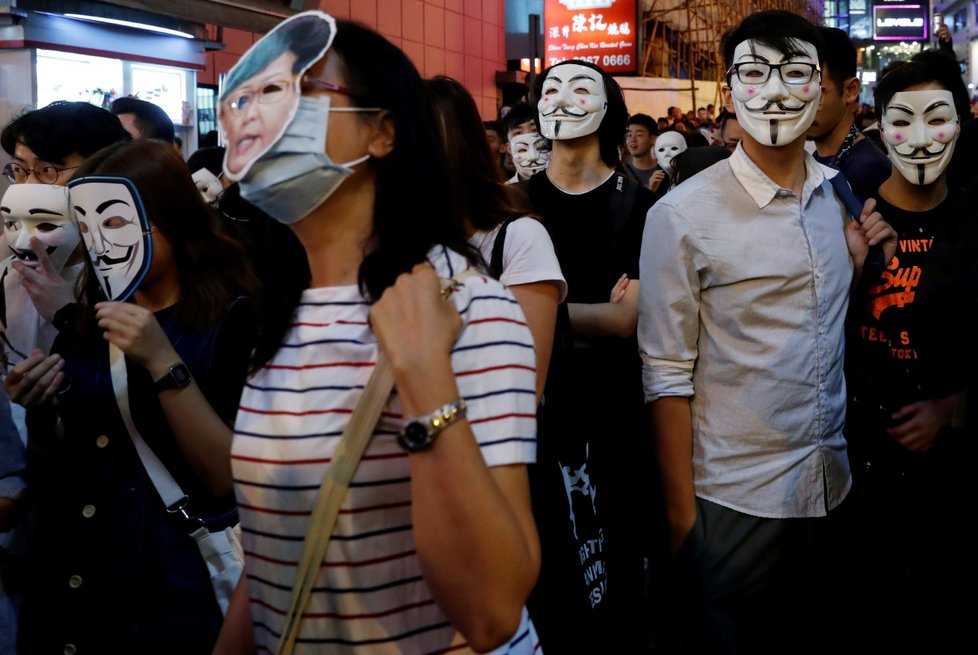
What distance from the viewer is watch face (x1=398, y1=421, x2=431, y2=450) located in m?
1.58

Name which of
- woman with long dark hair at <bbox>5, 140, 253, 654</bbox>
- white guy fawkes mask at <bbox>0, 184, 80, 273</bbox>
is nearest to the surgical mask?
woman with long dark hair at <bbox>5, 140, 253, 654</bbox>

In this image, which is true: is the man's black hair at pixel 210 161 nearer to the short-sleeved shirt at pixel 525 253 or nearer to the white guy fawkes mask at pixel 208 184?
the white guy fawkes mask at pixel 208 184

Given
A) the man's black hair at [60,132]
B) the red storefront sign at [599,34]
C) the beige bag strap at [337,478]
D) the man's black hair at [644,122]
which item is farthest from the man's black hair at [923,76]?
the red storefront sign at [599,34]

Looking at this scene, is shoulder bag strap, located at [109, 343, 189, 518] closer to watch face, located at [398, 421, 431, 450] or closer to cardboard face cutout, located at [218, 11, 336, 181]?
cardboard face cutout, located at [218, 11, 336, 181]

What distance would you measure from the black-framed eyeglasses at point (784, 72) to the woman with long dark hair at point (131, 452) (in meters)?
1.84

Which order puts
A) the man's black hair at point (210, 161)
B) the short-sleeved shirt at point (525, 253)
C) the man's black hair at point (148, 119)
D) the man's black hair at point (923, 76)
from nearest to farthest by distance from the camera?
the short-sleeved shirt at point (525, 253) < the man's black hair at point (923, 76) < the man's black hair at point (210, 161) < the man's black hair at point (148, 119)

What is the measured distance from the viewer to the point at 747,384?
3.33m

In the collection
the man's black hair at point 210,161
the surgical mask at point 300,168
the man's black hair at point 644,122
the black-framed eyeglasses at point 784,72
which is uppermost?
the man's black hair at point 644,122

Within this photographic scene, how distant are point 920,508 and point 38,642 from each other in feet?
10.1

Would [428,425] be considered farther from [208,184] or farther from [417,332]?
[208,184]

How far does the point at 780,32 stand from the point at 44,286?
250 cm

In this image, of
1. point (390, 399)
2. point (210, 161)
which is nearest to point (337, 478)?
point (390, 399)

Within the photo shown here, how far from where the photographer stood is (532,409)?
5.67 ft

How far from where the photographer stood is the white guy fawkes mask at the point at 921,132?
427cm
